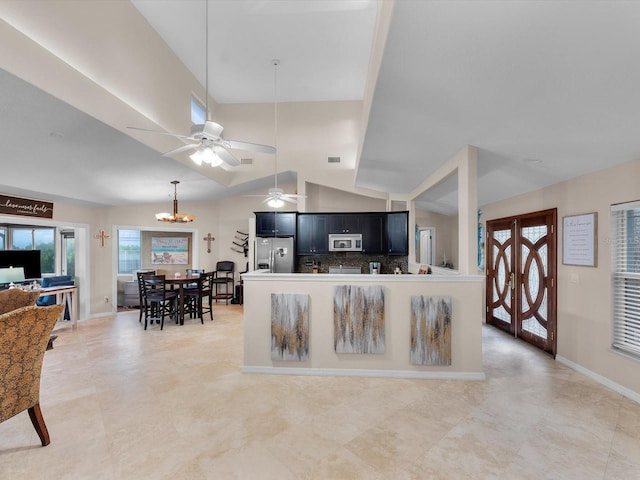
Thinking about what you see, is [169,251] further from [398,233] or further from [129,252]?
[398,233]

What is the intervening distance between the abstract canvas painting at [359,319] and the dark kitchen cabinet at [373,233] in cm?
293

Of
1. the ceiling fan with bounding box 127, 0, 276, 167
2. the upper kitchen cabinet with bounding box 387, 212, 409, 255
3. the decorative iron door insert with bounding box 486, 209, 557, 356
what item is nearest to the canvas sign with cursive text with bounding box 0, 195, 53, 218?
the ceiling fan with bounding box 127, 0, 276, 167

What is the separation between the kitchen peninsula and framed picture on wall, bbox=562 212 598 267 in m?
1.26

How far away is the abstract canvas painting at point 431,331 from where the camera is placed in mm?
3113

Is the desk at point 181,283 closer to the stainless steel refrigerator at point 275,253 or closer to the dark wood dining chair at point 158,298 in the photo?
the dark wood dining chair at point 158,298

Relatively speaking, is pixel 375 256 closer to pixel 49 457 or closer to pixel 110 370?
pixel 110 370

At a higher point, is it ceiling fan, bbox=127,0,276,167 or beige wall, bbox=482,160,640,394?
ceiling fan, bbox=127,0,276,167

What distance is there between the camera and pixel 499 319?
197 inches

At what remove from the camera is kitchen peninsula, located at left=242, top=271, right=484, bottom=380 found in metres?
3.12

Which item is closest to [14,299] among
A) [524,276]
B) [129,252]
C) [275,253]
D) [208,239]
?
[275,253]

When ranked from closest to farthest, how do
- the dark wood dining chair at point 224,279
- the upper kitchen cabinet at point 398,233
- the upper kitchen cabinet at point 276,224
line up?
the upper kitchen cabinet at point 398,233
the upper kitchen cabinet at point 276,224
the dark wood dining chair at point 224,279

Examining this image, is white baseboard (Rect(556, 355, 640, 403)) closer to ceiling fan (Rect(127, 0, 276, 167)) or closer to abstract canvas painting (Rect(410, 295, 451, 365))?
abstract canvas painting (Rect(410, 295, 451, 365))

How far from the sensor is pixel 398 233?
6027 millimetres

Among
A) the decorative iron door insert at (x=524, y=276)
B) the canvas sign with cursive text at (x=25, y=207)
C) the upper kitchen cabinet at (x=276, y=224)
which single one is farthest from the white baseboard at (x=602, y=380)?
the canvas sign with cursive text at (x=25, y=207)
